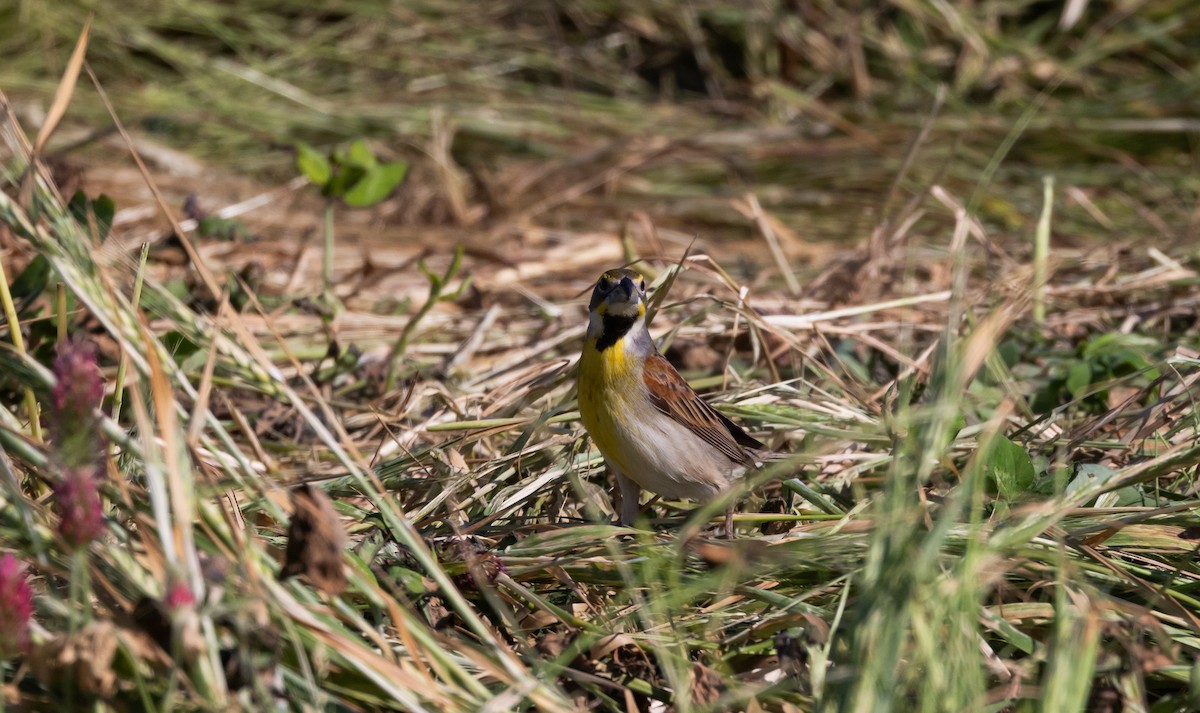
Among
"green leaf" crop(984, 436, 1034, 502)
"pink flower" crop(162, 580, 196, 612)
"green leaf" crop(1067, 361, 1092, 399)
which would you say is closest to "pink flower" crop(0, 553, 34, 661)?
"pink flower" crop(162, 580, 196, 612)

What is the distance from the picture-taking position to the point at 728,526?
10.2 ft

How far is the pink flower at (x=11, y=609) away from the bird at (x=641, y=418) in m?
1.57

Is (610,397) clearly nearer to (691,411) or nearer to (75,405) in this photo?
(691,411)

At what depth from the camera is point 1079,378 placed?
12.7ft

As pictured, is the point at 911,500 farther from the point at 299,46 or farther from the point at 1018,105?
the point at 299,46

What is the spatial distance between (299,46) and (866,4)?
12.7 feet

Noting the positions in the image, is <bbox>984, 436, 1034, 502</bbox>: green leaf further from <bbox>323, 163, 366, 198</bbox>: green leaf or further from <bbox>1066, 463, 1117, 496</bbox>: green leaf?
<bbox>323, 163, 366, 198</bbox>: green leaf

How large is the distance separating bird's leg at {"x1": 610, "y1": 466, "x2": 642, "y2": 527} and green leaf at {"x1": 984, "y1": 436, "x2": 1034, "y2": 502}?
915 mm

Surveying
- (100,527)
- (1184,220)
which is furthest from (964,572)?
(1184,220)

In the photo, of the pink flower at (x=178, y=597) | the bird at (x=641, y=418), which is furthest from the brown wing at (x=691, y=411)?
the pink flower at (x=178, y=597)

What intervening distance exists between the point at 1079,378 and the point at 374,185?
2.60m

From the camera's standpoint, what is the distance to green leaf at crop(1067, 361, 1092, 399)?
3858mm

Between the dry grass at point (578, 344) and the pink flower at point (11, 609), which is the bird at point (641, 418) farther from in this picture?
the pink flower at point (11, 609)

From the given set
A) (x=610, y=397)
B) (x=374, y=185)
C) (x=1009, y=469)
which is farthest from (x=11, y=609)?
(x=374, y=185)
